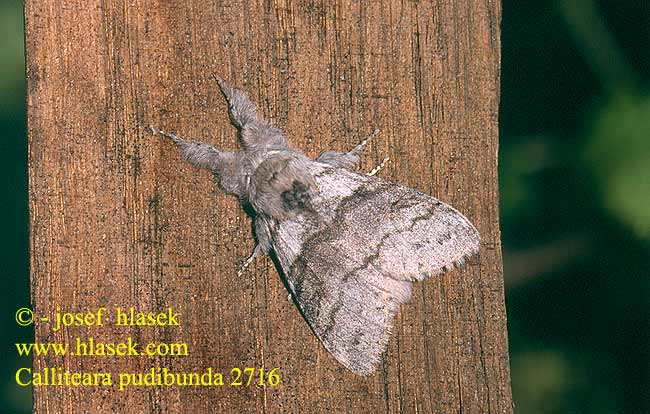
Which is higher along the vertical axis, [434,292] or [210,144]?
[210,144]

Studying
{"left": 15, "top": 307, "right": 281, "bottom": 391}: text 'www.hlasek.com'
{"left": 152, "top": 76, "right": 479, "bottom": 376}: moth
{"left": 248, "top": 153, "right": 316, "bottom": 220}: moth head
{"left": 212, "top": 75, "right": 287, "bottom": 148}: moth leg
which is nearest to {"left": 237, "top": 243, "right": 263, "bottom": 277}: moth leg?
{"left": 152, "top": 76, "right": 479, "bottom": 376}: moth

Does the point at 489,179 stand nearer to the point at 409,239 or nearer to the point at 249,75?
the point at 409,239

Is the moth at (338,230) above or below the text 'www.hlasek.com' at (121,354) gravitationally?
above

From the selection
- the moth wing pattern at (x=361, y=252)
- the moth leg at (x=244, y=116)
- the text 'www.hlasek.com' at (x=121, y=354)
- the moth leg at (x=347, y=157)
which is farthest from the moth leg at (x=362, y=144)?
the text 'www.hlasek.com' at (x=121, y=354)

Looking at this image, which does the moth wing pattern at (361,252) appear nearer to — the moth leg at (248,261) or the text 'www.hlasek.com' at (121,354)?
the moth leg at (248,261)

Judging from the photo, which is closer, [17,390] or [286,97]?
[286,97]

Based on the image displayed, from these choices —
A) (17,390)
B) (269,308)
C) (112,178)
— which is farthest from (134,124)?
(17,390)

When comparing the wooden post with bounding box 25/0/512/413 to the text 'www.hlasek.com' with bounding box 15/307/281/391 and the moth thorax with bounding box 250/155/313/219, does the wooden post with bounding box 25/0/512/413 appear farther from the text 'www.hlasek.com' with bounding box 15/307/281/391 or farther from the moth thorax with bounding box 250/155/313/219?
the moth thorax with bounding box 250/155/313/219
